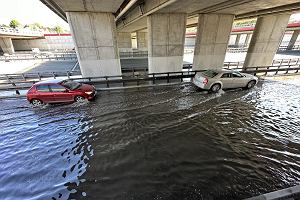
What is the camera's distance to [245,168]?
5.09 m

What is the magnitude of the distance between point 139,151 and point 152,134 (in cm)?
118

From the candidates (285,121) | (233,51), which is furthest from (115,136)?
(233,51)

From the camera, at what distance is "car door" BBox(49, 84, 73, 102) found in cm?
988

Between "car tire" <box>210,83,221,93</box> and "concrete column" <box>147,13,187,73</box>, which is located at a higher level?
"concrete column" <box>147,13,187,73</box>

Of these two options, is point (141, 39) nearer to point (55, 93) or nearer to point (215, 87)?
point (215, 87)

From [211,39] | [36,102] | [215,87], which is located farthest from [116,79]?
[211,39]

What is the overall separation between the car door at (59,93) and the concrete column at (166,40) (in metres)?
8.02

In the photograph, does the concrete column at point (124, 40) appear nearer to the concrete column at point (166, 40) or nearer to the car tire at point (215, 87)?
the concrete column at point (166, 40)

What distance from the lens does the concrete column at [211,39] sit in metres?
15.0

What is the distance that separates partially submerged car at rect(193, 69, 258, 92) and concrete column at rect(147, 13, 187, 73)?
408 cm

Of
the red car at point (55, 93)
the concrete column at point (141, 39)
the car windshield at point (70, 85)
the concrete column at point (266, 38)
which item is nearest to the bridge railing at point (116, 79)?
the car windshield at point (70, 85)

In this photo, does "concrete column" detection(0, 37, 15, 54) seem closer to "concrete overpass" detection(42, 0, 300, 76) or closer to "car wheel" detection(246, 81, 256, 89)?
"concrete overpass" detection(42, 0, 300, 76)

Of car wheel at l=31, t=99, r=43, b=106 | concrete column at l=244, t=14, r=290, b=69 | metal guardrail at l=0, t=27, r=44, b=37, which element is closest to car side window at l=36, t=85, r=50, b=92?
car wheel at l=31, t=99, r=43, b=106

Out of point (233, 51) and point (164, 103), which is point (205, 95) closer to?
point (164, 103)
